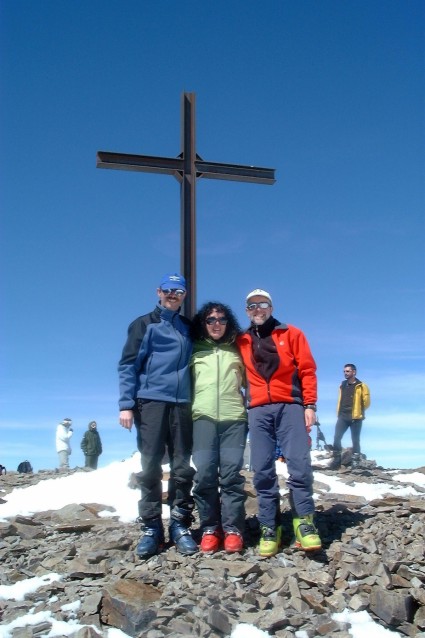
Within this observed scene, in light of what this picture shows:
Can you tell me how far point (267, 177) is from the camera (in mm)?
10125

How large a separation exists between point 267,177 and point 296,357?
5.40 meters

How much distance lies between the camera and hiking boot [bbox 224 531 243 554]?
205 inches

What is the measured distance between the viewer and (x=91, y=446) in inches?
647

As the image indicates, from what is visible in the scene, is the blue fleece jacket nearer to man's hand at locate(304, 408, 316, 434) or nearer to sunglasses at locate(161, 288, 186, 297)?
sunglasses at locate(161, 288, 186, 297)

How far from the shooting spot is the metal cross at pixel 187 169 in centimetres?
942

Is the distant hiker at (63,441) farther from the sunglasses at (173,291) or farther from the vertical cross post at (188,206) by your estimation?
the sunglasses at (173,291)

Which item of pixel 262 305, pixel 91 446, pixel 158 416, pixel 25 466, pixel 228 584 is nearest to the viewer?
pixel 228 584

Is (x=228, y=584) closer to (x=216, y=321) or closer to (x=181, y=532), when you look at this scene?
(x=181, y=532)

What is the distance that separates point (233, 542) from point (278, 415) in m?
1.23

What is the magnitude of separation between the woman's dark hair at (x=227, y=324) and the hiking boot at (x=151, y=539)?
6.15 feet

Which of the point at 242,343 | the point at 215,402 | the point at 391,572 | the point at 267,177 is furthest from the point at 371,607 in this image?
the point at 267,177

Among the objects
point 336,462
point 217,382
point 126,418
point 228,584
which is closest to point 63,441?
point 336,462

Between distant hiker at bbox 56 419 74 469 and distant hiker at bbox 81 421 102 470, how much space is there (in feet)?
1.86

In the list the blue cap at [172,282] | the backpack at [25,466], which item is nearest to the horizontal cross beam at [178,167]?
the blue cap at [172,282]
